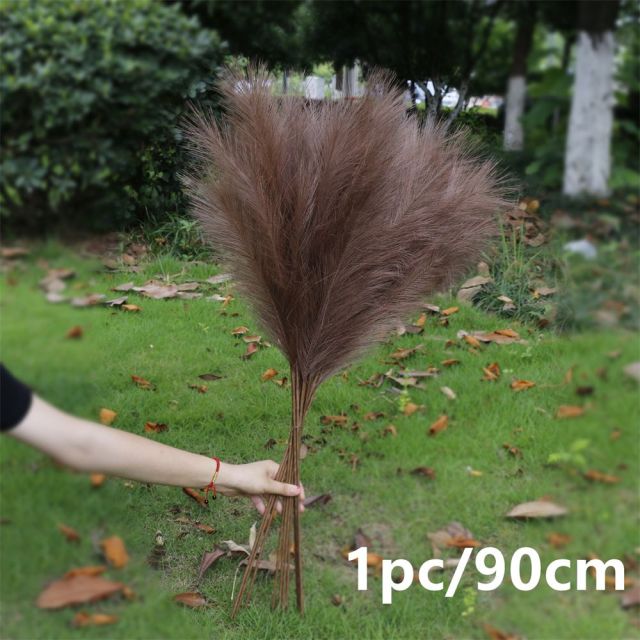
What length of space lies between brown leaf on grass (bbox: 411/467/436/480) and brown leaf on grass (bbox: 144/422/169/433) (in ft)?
1.96

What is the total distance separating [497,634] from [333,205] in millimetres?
810

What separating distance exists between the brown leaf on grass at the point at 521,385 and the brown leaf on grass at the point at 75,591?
924 millimetres

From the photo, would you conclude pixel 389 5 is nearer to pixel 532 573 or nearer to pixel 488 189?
pixel 488 189

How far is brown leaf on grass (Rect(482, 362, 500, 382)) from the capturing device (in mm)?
1652

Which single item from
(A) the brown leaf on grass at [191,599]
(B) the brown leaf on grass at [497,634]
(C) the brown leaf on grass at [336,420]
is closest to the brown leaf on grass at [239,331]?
(C) the brown leaf on grass at [336,420]

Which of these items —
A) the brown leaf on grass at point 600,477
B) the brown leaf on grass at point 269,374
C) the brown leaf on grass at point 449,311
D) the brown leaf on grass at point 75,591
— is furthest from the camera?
the brown leaf on grass at point 269,374

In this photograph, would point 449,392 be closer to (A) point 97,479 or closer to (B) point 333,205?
(B) point 333,205

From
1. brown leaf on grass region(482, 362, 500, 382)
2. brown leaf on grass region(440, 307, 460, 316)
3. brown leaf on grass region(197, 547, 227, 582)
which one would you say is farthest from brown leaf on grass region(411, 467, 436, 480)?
brown leaf on grass region(197, 547, 227, 582)

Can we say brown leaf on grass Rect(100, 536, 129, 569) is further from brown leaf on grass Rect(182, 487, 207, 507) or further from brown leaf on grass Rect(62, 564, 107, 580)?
A: brown leaf on grass Rect(182, 487, 207, 507)

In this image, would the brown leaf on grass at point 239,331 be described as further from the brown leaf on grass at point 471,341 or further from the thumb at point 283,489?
the brown leaf on grass at point 471,341

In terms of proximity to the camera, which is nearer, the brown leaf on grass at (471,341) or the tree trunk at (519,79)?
the tree trunk at (519,79)

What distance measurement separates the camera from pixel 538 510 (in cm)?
144

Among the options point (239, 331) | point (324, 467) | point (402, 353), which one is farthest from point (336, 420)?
point (239, 331)

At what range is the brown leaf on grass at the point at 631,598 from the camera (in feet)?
3.76
